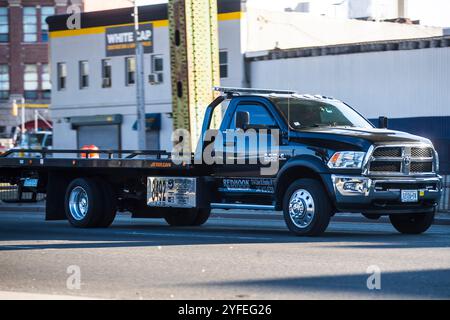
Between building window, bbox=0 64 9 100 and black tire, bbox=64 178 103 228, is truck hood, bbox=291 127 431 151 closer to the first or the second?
black tire, bbox=64 178 103 228

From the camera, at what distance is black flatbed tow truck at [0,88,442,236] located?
14.5 m

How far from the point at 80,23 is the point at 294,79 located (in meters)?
14.9

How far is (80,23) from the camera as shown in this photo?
59.2m

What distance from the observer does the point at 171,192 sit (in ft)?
55.5

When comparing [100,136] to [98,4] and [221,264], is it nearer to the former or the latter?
[98,4]

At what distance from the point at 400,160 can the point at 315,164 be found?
121 centimetres

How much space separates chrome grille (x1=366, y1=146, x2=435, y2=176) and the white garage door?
44.3m

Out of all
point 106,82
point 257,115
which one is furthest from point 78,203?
point 106,82

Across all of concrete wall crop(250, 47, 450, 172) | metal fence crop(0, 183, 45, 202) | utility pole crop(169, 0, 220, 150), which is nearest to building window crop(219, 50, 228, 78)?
concrete wall crop(250, 47, 450, 172)

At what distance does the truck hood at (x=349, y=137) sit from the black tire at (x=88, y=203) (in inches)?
175

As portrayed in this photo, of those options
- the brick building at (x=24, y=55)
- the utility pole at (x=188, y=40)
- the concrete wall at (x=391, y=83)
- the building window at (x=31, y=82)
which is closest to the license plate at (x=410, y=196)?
Result: the utility pole at (x=188, y=40)

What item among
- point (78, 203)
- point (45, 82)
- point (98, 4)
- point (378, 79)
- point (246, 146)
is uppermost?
point (98, 4)
